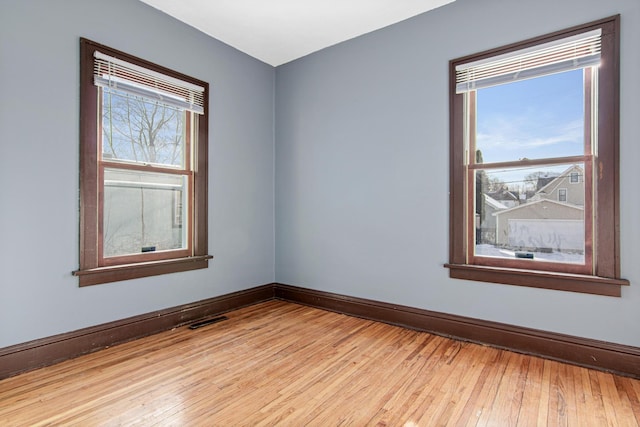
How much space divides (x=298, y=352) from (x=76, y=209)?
79.9 inches

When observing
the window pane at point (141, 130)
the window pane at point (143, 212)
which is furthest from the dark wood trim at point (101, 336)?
the window pane at point (141, 130)

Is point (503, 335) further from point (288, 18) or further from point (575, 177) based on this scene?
point (288, 18)

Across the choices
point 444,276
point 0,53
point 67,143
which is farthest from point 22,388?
point 444,276

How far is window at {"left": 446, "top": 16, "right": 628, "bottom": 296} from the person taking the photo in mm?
2387

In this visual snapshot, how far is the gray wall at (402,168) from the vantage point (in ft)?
7.79

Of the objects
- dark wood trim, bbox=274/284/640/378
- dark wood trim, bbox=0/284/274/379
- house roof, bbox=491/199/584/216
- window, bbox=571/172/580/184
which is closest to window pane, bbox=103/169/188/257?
dark wood trim, bbox=0/284/274/379

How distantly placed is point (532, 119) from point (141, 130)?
10.9 feet

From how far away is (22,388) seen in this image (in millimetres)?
2105

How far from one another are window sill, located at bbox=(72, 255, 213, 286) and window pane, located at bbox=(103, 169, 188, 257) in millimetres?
Result: 152

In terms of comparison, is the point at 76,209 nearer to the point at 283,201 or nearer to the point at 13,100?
the point at 13,100

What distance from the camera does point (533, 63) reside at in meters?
2.64

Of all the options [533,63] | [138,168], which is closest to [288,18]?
[138,168]

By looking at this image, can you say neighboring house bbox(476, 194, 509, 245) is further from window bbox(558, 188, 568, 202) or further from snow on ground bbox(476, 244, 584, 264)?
window bbox(558, 188, 568, 202)

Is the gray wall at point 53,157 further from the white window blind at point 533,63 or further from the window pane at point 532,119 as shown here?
the window pane at point 532,119
